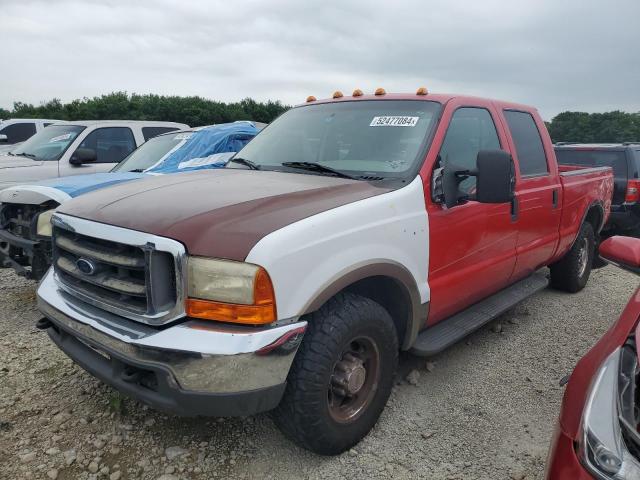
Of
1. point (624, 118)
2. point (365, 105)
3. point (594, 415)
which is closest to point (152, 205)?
point (365, 105)

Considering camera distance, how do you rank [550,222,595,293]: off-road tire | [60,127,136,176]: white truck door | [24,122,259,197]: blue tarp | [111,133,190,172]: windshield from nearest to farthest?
[550,222,595,293]: off-road tire, [24,122,259,197]: blue tarp, [111,133,190,172]: windshield, [60,127,136,176]: white truck door

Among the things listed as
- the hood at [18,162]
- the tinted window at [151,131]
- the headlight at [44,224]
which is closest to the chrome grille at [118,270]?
the headlight at [44,224]

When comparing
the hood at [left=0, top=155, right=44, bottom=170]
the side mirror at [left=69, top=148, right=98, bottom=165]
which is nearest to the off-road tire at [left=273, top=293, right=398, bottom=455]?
the side mirror at [left=69, top=148, right=98, bottom=165]

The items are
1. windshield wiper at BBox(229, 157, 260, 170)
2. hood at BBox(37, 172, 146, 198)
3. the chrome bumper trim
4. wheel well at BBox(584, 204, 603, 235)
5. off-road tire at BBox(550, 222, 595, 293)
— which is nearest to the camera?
the chrome bumper trim

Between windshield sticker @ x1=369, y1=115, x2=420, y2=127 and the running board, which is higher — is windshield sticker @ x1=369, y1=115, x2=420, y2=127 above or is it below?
above

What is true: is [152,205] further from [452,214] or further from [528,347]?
[528,347]

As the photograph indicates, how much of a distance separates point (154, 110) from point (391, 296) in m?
22.7

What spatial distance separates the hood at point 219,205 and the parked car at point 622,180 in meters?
5.86

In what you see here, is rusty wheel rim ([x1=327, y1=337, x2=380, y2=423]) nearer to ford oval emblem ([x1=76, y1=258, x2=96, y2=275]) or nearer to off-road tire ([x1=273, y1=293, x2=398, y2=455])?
off-road tire ([x1=273, y1=293, x2=398, y2=455])

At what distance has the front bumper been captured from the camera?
2045 millimetres

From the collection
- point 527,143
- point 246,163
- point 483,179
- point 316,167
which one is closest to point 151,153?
point 246,163

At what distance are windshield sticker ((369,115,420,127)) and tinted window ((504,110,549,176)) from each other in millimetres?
1175

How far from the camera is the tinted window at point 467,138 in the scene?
3.22 m

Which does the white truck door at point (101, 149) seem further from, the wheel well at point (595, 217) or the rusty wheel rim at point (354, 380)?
the wheel well at point (595, 217)
